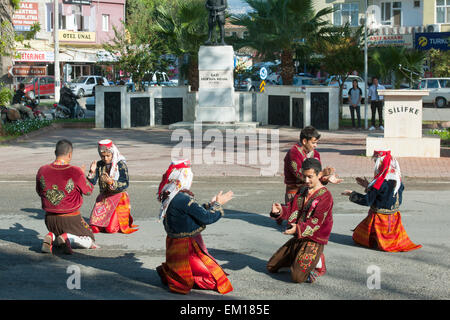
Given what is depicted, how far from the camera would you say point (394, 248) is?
862cm

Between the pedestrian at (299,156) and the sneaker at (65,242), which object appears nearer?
the sneaker at (65,242)

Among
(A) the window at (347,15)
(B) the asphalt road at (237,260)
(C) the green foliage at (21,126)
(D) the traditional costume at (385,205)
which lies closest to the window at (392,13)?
(A) the window at (347,15)

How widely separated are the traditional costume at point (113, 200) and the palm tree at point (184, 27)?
1951 cm

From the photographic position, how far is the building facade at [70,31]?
170 ft

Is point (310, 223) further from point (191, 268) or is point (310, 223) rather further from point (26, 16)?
point (26, 16)

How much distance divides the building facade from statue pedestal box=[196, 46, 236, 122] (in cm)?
2735

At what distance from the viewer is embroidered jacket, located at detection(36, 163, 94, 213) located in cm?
841

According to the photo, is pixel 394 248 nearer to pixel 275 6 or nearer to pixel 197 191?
pixel 197 191

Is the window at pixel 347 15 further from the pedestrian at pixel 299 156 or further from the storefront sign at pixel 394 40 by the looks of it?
the pedestrian at pixel 299 156

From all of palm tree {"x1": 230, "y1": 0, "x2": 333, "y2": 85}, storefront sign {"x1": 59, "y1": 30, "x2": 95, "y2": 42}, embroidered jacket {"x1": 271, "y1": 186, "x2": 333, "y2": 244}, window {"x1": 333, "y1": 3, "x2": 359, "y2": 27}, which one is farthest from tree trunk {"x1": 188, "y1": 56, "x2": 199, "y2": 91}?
storefront sign {"x1": 59, "y1": 30, "x2": 95, "y2": 42}

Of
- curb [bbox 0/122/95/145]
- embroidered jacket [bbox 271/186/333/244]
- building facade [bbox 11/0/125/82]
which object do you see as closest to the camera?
embroidered jacket [bbox 271/186/333/244]

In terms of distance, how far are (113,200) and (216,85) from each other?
1591 cm

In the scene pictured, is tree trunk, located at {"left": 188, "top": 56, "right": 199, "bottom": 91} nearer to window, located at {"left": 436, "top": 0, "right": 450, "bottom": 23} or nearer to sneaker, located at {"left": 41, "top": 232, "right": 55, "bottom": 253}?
sneaker, located at {"left": 41, "top": 232, "right": 55, "bottom": 253}

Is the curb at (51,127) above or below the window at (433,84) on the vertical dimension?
below
